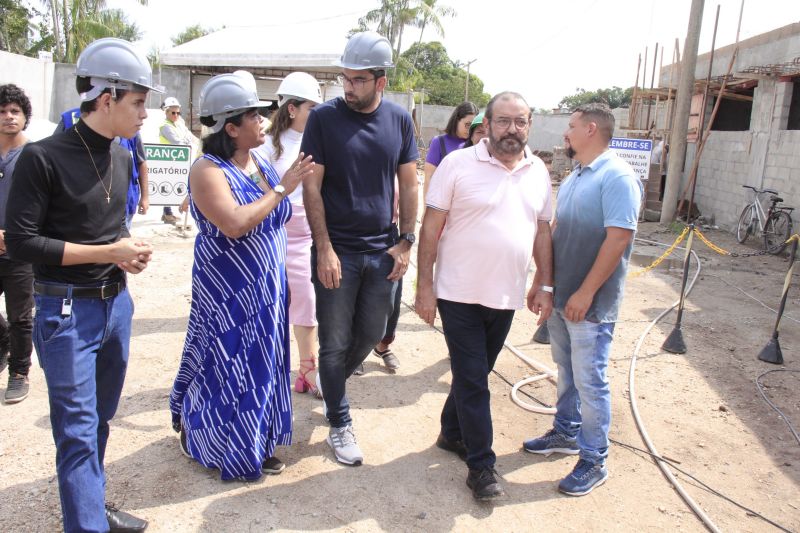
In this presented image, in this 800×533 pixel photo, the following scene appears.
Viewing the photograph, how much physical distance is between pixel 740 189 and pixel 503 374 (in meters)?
10.4

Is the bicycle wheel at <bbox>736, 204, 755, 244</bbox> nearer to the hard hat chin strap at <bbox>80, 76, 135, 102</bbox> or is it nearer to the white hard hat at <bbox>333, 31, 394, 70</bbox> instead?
the white hard hat at <bbox>333, 31, 394, 70</bbox>

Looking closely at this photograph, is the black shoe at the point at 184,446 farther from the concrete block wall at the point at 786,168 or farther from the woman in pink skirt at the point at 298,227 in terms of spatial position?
the concrete block wall at the point at 786,168

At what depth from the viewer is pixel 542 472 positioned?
3.47m

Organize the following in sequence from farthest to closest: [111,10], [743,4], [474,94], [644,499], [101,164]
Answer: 1. [474,94]
2. [111,10]
3. [743,4]
4. [644,499]
5. [101,164]

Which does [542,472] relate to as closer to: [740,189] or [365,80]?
[365,80]

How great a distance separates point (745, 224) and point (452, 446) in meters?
10.4

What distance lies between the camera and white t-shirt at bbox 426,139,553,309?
308 centimetres

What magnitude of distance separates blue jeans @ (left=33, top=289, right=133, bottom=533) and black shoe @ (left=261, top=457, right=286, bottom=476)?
0.91 meters

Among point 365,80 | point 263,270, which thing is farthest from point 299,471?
point 365,80

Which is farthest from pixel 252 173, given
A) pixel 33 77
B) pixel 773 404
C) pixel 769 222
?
pixel 33 77

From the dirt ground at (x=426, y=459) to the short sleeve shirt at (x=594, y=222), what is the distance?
0.97 m

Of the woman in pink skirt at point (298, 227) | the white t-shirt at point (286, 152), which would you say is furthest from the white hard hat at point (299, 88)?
the white t-shirt at point (286, 152)

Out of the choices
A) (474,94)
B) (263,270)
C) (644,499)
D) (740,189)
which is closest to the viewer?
(263,270)

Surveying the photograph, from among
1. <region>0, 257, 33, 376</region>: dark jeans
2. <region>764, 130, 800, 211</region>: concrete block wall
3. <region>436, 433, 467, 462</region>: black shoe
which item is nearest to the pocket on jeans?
<region>0, 257, 33, 376</region>: dark jeans
